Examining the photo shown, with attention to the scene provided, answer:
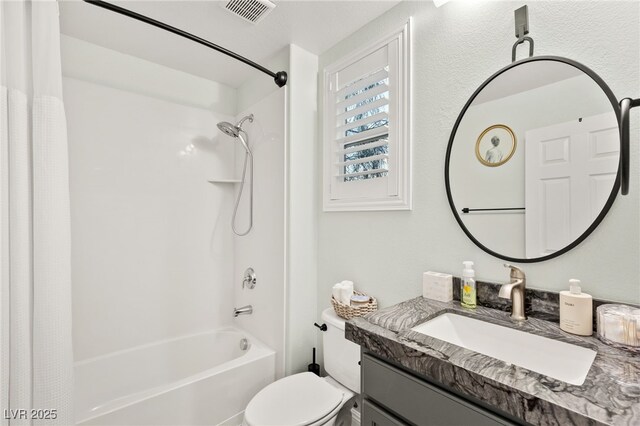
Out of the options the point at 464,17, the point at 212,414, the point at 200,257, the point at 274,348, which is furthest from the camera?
the point at 200,257

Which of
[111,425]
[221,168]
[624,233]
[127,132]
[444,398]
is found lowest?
[111,425]

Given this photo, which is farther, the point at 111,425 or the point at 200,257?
the point at 200,257

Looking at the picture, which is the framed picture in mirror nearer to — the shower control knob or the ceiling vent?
the ceiling vent

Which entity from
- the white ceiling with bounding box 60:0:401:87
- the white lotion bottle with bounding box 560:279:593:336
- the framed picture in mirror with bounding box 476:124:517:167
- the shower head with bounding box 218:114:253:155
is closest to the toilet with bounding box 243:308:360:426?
the white lotion bottle with bounding box 560:279:593:336

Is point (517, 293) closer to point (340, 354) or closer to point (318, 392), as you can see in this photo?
point (340, 354)

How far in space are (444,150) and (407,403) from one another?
3.12 feet

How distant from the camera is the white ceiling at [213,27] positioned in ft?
4.74

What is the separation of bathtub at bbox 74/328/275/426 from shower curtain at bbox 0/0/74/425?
12.1 inches

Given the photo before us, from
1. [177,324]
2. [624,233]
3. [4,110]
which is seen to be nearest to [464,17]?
[624,233]

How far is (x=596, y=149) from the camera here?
0.86 m

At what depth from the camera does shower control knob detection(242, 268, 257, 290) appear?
6.87 feet

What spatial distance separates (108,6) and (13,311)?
3.89ft

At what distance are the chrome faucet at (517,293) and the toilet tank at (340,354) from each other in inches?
26.6

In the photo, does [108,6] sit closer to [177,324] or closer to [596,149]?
[596,149]
